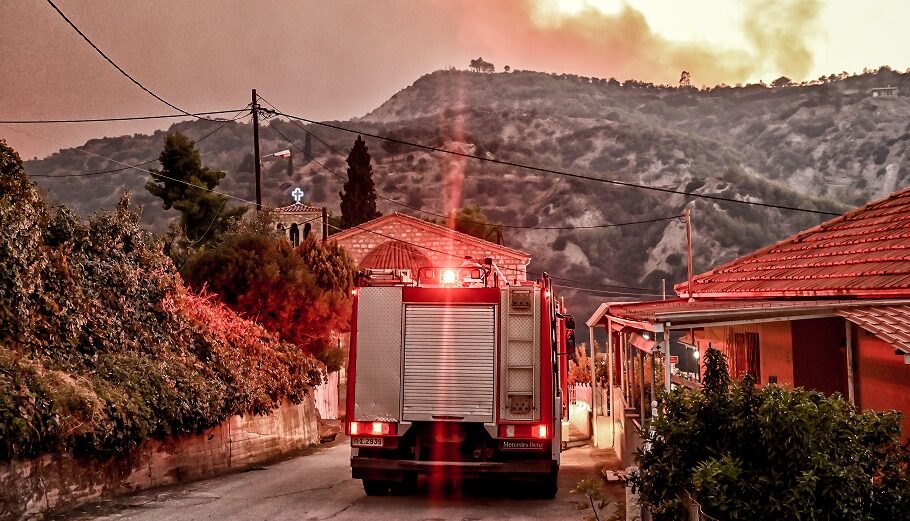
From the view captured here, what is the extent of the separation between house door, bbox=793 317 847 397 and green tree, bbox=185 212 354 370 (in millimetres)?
14934

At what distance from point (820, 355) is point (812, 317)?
7.22 feet

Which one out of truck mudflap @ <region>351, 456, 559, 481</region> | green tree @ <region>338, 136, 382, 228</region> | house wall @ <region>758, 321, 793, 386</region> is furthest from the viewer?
green tree @ <region>338, 136, 382, 228</region>

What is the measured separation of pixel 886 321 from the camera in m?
10.6

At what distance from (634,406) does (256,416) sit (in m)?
7.81

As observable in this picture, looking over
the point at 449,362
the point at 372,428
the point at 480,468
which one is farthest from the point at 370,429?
the point at 480,468

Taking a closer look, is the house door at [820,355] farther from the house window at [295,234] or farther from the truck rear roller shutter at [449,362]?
the house window at [295,234]

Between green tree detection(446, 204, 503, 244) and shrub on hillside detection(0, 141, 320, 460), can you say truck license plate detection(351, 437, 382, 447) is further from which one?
green tree detection(446, 204, 503, 244)

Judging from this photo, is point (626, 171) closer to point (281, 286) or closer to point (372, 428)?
point (281, 286)

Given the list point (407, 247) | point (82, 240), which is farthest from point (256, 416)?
point (407, 247)

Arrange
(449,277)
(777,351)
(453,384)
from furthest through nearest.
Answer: (777,351) → (449,277) → (453,384)

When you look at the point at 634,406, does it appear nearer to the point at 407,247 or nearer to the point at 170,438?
the point at 170,438

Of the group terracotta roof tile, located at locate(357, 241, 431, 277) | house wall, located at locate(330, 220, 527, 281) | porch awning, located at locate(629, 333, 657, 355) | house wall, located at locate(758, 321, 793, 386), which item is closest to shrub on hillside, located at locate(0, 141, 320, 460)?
porch awning, located at locate(629, 333, 657, 355)

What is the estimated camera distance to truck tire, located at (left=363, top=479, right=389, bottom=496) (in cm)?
1295

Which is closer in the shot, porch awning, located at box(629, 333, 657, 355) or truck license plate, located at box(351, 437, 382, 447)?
truck license plate, located at box(351, 437, 382, 447)
